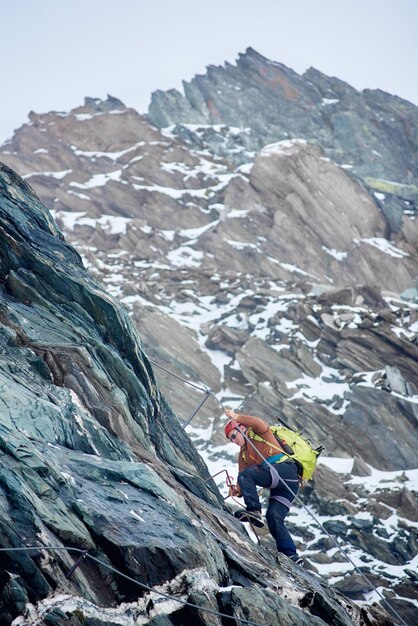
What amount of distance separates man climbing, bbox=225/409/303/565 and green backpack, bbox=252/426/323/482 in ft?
0.31

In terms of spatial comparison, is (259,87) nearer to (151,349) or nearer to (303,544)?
(151,349)

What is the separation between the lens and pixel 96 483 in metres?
7.73

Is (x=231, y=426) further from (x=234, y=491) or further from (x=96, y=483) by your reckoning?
(x=96, y=483)

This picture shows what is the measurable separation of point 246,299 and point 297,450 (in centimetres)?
3110

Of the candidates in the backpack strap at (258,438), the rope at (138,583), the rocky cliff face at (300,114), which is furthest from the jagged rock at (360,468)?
the rocky cliff face at (300,114)

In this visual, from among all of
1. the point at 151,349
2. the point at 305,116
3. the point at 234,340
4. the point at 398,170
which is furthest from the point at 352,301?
the point at 305,116

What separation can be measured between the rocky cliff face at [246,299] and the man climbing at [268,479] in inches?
25.2

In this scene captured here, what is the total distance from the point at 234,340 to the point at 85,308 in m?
25.7

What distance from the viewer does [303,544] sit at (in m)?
23.9

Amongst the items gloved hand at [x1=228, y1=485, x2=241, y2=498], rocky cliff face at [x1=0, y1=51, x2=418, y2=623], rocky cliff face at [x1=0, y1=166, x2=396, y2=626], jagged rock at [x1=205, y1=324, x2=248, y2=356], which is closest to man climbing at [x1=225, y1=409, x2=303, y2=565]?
gloved hand at [x1=228, y1=485, x2=241, y2=498]

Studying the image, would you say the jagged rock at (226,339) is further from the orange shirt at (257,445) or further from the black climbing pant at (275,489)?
the black climbing pant at (275,489)

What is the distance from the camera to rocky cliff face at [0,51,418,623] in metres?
10.9

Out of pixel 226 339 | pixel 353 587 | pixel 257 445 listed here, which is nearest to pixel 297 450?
pixel 257 445

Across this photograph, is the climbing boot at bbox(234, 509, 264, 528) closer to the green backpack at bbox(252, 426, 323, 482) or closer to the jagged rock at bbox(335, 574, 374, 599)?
the green backpack at bbox(252, 426, 323, 482)
